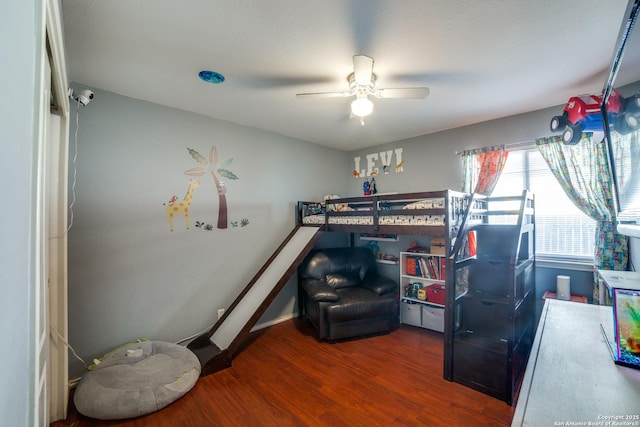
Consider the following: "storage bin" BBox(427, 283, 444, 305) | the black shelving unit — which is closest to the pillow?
"storage bin" BBox(427, 283, 444, 305)

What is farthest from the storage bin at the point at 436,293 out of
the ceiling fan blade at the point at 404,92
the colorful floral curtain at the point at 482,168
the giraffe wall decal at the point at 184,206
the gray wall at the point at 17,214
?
the gray wall at the point at 17,214

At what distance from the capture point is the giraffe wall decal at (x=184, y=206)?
2699 millimetres

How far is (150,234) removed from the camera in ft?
8.45

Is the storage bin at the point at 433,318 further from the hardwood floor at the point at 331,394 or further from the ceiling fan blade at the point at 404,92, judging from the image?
the ceiling fan blade at the point at 404,92

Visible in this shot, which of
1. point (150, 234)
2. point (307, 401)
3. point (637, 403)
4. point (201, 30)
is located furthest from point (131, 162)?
point (637, 403)

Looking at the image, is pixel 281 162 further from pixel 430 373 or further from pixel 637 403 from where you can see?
pixel 637 403

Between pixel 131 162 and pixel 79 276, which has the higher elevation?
pixel 131 162

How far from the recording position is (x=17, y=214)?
0.45 metres

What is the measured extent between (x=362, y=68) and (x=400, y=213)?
143cm

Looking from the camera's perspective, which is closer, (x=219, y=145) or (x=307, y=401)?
(x=307, y=401)

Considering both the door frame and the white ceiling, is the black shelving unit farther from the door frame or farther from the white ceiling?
the door frame

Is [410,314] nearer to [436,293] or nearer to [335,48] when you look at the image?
[436,293]

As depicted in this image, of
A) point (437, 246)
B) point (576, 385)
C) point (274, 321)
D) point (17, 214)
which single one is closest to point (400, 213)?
point (437, 246)

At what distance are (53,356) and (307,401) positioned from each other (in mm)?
1815
